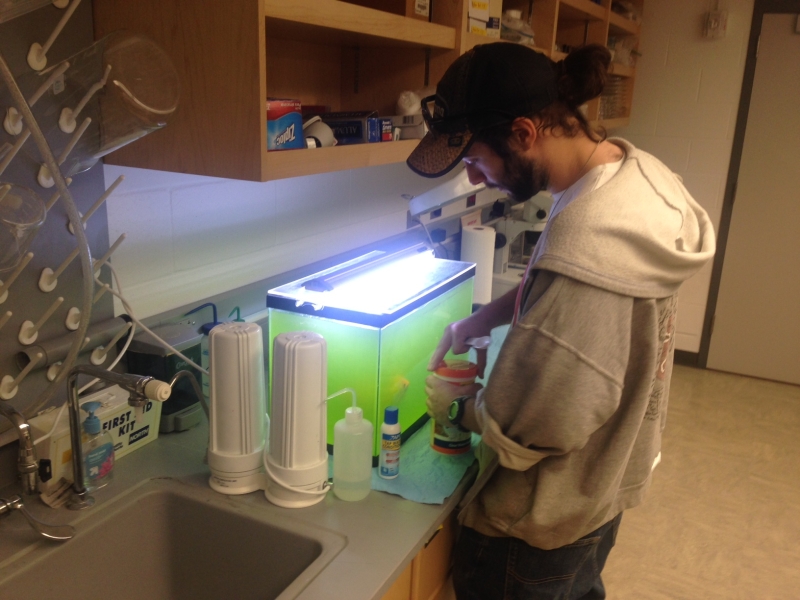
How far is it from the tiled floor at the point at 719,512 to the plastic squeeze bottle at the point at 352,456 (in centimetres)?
138

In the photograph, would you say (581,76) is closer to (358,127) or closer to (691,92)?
(358,127)

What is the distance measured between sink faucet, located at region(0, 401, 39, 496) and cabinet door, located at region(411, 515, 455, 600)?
63 centimetres

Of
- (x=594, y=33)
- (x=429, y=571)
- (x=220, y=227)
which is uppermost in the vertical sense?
(x=594, y=33)

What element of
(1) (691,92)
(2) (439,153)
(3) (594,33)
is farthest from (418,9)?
(1) (691,92)

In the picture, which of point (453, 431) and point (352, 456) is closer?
point (352, 456)

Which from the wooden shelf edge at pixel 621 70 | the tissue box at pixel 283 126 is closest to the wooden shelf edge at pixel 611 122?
the wooden shelf edge at pixel 621 70

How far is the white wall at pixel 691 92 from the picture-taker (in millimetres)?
3596

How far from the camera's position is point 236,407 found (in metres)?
1.17

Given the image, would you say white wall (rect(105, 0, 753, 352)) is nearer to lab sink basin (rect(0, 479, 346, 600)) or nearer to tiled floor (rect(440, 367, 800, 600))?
lab sink basin (rect(0, 479, 346, 600))

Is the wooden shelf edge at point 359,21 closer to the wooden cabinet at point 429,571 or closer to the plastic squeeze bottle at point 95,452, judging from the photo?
the plastic squeeze bottle at point 95,452

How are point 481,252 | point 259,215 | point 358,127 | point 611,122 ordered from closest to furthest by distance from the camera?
point 358,127 → point 259,215 → point 481,252 → point 611,122

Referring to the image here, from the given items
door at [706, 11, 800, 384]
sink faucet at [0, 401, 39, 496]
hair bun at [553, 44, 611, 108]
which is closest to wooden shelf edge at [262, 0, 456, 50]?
hair bun at [553, 44, 611, 108]

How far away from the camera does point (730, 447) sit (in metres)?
3.04

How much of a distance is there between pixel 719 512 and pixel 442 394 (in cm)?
182
